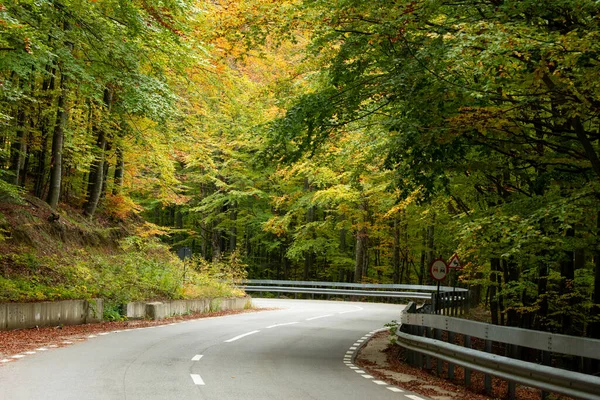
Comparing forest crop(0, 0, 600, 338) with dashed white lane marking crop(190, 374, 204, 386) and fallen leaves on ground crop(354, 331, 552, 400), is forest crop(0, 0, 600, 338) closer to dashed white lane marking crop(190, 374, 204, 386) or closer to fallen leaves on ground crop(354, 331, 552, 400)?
fallen leaves on ground crop(354, 331, 552, 400)

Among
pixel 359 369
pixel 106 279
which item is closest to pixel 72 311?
pixel 106 279

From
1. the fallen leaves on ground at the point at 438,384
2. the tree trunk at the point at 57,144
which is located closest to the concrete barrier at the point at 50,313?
the tree trunk at the point at 57,144

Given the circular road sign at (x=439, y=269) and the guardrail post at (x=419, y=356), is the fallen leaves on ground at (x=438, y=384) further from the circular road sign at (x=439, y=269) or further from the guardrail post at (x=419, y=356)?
the circular road sign at (x=439, y=269)

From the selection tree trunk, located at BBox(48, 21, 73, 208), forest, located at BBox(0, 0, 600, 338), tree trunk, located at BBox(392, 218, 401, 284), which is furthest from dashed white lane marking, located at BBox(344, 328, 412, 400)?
tree trunk, located at BBox(392, 218, 401, 284)

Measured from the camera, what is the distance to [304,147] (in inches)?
538

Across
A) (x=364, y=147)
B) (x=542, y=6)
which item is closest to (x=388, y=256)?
(x=364, y=147)

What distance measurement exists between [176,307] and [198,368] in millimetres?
11753

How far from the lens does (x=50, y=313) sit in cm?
1576

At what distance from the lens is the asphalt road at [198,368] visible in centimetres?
829

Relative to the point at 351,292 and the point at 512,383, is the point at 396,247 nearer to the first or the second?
the point at 351,292

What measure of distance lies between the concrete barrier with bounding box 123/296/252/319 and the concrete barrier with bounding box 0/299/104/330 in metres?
1.59

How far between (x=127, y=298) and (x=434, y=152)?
12.2 meters

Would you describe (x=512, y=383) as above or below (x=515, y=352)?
below

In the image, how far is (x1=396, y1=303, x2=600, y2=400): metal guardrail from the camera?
23.1 ft
